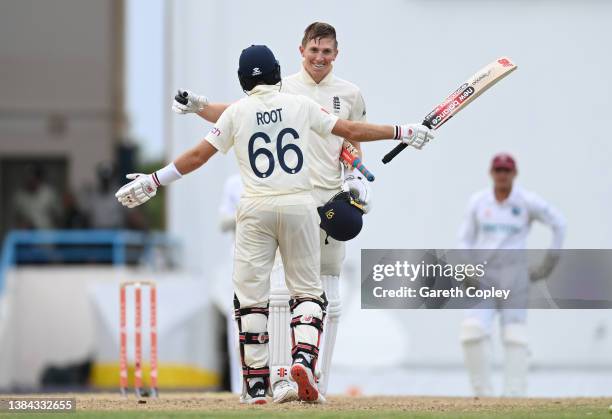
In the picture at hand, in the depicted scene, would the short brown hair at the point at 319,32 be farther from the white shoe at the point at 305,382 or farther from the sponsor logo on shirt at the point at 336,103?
the white shoe at the point at 305,382

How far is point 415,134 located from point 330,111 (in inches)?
29.2

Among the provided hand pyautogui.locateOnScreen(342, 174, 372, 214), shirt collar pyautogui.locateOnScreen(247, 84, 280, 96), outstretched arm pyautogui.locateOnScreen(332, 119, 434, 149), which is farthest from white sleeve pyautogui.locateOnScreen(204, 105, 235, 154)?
hand pyautogui.locateOnScreen(342, 174, 372, 214)

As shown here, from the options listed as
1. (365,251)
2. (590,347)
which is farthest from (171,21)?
(365,251)

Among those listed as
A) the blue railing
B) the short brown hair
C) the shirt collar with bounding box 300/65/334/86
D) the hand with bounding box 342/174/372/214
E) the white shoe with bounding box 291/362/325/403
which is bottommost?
the white shoe with bounding box 291/362/325/403

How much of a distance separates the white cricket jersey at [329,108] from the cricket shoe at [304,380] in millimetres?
1274

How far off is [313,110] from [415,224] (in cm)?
472

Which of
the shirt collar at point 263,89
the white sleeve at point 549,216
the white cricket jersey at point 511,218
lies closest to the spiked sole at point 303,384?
the shirt collar at point 263,89

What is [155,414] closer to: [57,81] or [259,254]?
[259,254]

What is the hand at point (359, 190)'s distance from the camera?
27.5 ft

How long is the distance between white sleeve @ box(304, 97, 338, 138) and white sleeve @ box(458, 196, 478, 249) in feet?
11.4

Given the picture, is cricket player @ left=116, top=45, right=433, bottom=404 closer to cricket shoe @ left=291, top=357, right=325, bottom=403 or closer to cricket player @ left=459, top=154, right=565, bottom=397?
cricket shoe @ left=291, top=357, right=325, bottom=403

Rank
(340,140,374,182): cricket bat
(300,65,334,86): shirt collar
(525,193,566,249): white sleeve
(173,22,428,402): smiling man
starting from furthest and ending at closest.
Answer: (525,193,566,249): white sleeve → (300,65,334,86): shirt collar → (173,22,428,402): smiling man → (340,140,374,182): cricket bat

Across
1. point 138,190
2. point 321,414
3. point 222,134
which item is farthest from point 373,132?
point 321,414

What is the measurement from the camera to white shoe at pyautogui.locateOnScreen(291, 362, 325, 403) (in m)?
7.58
